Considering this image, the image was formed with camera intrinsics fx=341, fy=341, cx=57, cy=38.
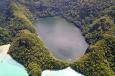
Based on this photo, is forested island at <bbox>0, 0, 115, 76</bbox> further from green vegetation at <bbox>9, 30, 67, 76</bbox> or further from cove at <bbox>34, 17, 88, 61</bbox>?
cove at <bbox>34, 17, 88, 61</bbox>

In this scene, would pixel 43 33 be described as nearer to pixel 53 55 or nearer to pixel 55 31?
pixel 55 31

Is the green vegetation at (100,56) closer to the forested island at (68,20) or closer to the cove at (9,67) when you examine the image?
the forested island at (68,20)

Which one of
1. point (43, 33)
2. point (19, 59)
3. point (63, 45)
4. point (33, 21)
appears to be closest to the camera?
point (19, 59)

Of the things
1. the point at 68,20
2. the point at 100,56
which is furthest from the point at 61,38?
the point at 100,56

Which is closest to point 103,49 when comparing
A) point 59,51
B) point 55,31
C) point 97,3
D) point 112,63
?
point 112,63

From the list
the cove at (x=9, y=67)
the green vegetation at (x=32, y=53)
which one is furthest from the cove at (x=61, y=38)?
the cove at (x=9, y=67)

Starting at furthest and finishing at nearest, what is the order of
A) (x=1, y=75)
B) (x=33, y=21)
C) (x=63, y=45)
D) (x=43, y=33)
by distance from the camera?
(x=33, y=21)
(x=43, y=33)
(x=63, y=45)
(x=1, y=75)
